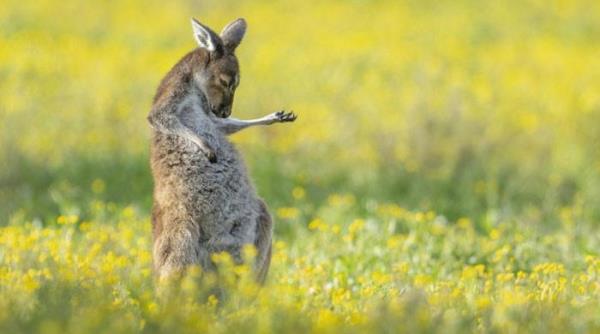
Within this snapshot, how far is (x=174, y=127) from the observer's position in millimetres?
5742

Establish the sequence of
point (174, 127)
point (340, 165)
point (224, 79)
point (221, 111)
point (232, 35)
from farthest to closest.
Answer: point (340, 165), point (232, 35), point (221, 111), point (224, 79), point (174, 127)

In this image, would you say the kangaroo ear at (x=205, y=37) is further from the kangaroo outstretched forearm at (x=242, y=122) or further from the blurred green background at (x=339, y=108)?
the blurred green background at (x=339, y=108)

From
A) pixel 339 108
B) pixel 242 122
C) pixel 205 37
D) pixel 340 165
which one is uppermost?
pixel 339 108

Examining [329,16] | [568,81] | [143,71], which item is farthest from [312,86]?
[329,16]

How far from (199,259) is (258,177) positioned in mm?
5730

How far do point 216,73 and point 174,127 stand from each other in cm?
36

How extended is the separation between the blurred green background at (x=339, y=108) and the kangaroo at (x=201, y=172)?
377 cm

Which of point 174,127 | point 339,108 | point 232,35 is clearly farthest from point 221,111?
point 339,108

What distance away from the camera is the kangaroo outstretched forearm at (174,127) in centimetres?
570

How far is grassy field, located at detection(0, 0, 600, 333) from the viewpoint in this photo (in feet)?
17.4

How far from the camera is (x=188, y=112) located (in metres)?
5.84

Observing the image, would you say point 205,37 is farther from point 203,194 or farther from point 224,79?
point 203,194

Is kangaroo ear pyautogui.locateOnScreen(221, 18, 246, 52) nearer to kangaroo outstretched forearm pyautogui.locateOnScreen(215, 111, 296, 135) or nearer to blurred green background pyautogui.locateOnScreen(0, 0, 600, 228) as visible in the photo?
kangaroo outstretched forearm pyautogui.locateOnScreen(215, 111, 296, 135)

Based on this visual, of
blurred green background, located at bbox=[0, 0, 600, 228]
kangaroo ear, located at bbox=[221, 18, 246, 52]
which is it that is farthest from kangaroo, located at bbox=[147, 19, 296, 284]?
blurred green background, located at bbox=[0, 0, 600, 228]
